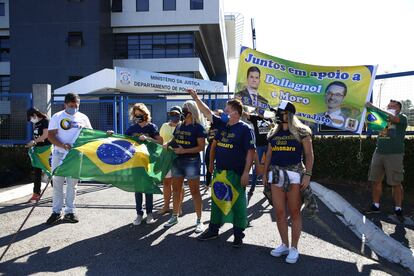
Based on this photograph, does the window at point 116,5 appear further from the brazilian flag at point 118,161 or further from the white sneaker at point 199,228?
the white sneaker at point 199,228

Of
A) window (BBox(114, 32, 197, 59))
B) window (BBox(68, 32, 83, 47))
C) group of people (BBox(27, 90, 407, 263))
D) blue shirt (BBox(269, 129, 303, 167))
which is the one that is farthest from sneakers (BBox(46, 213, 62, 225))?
window (BBox(114, 32, 197, 59))

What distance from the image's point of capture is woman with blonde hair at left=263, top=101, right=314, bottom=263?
4531 millimetres

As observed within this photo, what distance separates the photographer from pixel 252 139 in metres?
5.01

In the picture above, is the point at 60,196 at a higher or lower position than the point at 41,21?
lower

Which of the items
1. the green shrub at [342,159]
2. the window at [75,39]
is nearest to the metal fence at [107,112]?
the green shrub at [342,159]

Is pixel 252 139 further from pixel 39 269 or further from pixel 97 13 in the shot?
pixel 97 13

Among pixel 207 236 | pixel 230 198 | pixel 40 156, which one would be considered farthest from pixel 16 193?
→ pixel 230 198

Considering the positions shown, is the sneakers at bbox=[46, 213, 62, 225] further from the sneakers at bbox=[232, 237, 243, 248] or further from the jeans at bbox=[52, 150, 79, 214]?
the sneakers at bbox=[232, 237, 243, 248]

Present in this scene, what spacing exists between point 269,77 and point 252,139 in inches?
143

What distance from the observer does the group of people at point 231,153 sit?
15.0 feet

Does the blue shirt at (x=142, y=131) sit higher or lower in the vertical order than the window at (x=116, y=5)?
lower

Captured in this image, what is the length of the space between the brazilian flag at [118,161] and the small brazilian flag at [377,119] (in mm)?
3654

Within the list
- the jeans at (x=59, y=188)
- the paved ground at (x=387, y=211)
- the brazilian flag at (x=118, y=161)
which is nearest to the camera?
the brazilian flag at (x=118, y=161)

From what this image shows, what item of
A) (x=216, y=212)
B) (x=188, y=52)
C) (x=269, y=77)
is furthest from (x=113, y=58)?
(x=216, y=212)
